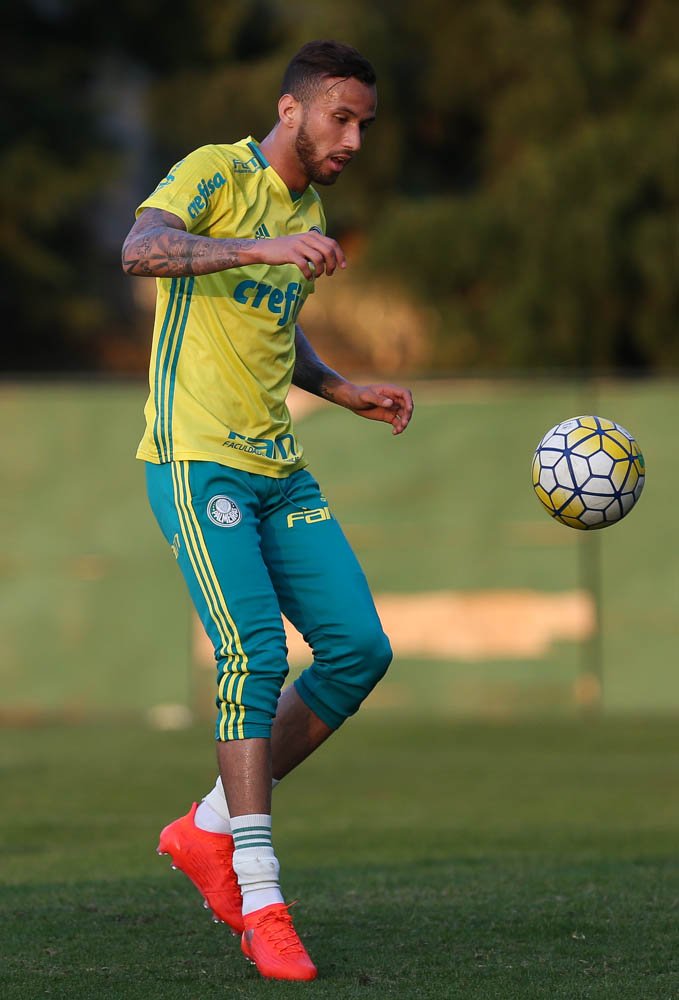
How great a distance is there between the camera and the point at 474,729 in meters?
11.6

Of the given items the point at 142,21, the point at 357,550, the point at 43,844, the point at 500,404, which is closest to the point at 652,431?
the point at 500,404

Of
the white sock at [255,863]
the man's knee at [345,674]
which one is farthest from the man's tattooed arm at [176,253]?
the white sock at [255,863]

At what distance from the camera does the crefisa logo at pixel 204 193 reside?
4316 mm

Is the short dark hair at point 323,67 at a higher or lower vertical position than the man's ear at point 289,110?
→ higher

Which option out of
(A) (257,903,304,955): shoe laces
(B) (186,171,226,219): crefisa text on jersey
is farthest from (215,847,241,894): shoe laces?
(B) (186,171,226,219): crefisa text on jersey

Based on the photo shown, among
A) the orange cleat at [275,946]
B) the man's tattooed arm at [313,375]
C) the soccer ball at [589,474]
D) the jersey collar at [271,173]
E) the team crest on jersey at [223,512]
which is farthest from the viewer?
the soccer ball at [589,474]

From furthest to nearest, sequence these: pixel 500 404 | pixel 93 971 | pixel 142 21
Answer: pixel 142 21
pixel 500 404
pixel 93 971

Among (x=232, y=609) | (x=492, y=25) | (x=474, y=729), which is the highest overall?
(x=492, y=25)

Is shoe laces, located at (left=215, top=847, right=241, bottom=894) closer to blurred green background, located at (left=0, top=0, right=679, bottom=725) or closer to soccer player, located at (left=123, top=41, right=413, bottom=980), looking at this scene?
soccer player, located at (left=123, top=41, right=413, bottom=980)

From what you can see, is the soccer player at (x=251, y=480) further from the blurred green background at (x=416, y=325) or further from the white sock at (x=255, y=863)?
the blurred green background at (x=416, y=325)

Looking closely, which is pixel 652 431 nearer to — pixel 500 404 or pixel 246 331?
pixel 500 404

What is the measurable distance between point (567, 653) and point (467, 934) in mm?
7761

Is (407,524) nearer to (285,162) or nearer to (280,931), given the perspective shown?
(285,162)

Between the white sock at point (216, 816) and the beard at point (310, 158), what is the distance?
174 cm
